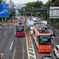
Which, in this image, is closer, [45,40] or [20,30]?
[45,40]

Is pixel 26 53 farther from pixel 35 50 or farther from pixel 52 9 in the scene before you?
pixel 52 9

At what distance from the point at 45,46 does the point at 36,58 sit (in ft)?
11.3

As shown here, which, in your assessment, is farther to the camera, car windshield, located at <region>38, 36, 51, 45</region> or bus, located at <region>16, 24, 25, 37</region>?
bus, located at <region>16, 24, 25, 37</region>

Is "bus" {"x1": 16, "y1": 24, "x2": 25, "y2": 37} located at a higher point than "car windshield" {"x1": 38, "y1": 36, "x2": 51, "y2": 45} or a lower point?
lower

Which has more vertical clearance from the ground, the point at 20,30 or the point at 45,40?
the point at 45,40

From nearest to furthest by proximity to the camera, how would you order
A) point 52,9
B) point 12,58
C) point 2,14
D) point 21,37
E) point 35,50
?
point 12,58, point 35,50, point 21,37, point 2,14, point 52,9

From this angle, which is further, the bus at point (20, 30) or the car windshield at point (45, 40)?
the bus at point (20, 30)

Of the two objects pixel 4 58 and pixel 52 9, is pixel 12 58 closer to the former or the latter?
pixel 4 58

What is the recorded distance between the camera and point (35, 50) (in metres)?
34.8

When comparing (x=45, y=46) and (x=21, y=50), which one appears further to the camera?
(x=21, y=50)

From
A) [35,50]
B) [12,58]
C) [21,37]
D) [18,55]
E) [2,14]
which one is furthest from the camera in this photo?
[2,14]

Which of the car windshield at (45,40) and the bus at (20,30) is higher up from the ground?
the car windshield at (45,40)

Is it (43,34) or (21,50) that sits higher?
(43,34)

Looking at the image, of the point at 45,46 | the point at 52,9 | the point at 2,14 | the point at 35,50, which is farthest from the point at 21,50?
the point at 52,9
